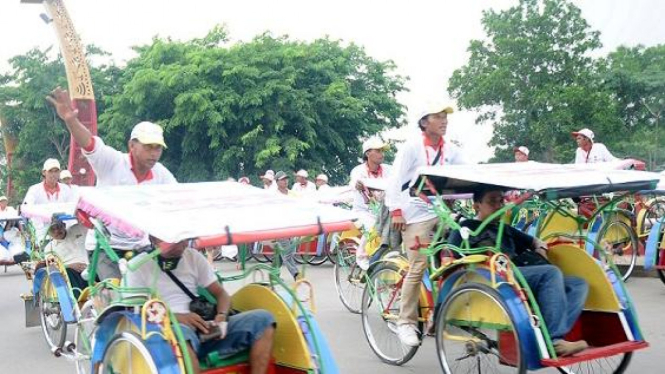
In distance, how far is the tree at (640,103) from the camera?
24266 millimetres

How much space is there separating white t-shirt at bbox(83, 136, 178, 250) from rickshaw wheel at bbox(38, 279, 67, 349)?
190cm

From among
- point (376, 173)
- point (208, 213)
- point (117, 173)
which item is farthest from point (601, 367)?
point (376, 173)

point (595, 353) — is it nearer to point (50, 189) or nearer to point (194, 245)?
point (194, 245)

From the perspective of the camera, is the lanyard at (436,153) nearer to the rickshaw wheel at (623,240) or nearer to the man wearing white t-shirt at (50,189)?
the rickshaw wheel at (623,240)

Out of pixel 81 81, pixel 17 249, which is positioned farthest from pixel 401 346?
pixel 81 81

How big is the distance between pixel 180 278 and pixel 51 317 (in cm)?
332

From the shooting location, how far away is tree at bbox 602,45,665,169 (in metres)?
24.3

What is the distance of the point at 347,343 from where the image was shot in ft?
21.6

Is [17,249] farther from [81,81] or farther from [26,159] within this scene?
[26,159]

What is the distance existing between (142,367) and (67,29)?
2393 centimetres

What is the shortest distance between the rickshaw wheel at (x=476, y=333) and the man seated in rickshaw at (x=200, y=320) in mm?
1267

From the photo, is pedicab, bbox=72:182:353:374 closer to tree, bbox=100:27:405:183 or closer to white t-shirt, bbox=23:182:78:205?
white t-shirt, bbox=23:182:78:205

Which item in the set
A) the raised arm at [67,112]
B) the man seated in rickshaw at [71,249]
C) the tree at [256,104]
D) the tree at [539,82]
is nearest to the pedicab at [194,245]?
the raised arm at [67,112]

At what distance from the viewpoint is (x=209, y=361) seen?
3.83m
